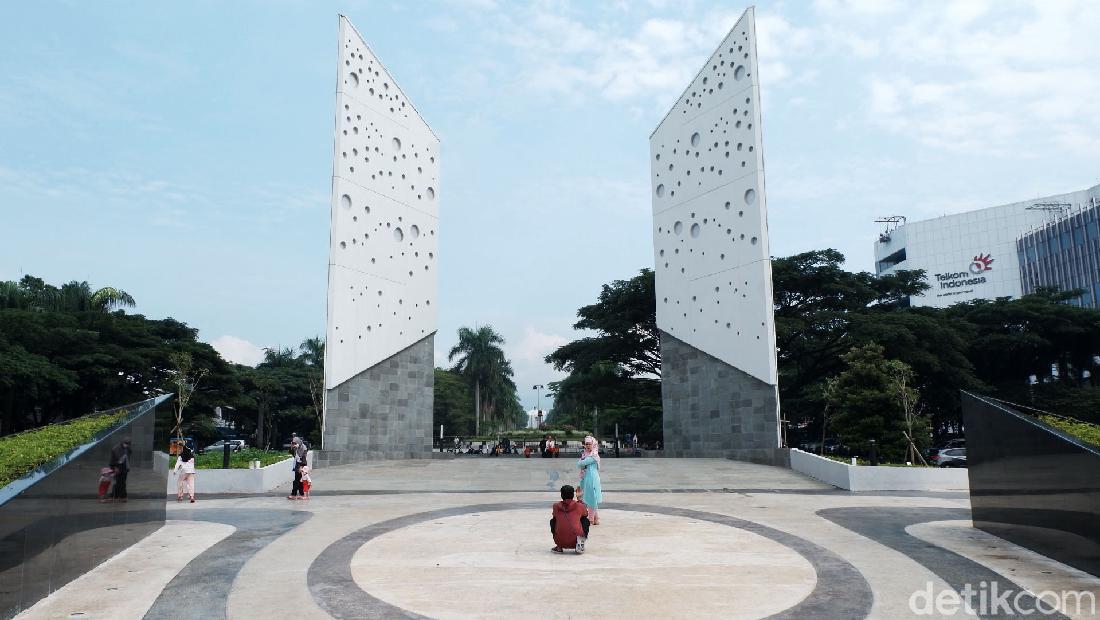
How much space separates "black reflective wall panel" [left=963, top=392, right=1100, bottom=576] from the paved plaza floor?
1.06 ft

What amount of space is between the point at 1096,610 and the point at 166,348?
43.2 m

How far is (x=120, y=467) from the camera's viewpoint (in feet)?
31.8

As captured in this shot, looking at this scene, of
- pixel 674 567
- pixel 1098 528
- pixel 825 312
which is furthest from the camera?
pixel 825 312

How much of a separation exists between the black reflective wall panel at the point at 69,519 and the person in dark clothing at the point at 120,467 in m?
0.10

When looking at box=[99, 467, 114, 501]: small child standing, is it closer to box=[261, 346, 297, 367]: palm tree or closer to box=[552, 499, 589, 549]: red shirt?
box=[552, 499, 589, 549]: red shirt

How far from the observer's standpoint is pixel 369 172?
2994 cm

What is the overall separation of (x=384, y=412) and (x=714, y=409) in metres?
14.0

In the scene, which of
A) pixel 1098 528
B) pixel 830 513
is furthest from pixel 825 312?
pixel 1098 528

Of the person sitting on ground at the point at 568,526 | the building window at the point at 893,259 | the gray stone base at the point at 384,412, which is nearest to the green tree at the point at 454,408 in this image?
the gray stone base at the point at 384,412

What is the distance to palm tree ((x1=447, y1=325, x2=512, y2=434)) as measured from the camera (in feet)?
236

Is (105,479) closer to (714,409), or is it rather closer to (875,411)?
(875,411)

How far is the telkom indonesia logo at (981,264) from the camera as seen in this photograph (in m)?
90.1

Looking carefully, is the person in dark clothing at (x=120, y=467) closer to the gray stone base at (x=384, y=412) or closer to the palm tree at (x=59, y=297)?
the gray stone base at (x=384, y=412)

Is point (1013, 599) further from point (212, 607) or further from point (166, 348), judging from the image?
point (166, 348)
